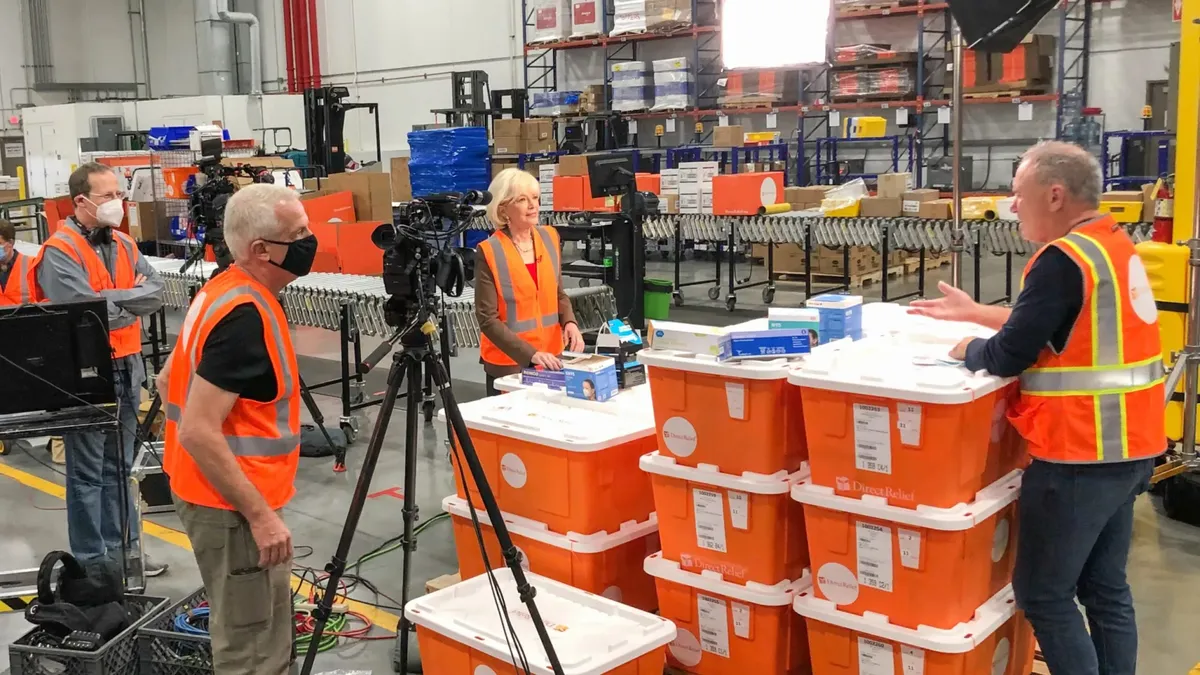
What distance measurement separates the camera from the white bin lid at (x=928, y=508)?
2.58 meters

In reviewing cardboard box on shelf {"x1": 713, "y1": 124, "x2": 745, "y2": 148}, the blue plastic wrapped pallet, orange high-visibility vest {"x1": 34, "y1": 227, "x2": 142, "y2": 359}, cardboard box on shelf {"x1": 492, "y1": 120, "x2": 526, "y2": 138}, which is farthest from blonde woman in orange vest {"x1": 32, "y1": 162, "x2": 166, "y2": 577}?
cardboard box on shelf {"x1": 492, "y1": 120, "x2": 526, "y2": 138}

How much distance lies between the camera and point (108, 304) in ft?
14.6

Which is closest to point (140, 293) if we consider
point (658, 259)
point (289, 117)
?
point (658, 259)

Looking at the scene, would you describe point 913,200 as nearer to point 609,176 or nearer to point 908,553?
point 609,176

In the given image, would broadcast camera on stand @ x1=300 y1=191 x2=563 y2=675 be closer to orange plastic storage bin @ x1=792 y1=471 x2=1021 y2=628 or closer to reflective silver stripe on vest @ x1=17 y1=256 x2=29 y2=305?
orange plastic storage bin @ x1=792 y1=471 x2=1021 y2=628

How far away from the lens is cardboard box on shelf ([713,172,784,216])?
9.21 m

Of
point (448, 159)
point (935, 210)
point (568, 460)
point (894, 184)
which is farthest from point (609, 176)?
point (448, 159)

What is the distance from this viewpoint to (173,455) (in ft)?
8.66

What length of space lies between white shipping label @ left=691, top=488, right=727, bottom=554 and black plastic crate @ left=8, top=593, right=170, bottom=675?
173 centimetres

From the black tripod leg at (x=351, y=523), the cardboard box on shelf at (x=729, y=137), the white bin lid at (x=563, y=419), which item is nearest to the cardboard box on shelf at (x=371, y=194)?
the cardboard box on shelf at (x=729, y=137)

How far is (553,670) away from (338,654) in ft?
4.41

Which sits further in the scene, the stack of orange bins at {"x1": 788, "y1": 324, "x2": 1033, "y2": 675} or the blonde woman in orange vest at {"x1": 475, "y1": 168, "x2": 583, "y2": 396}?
the blonde woman in orange vest at {"x1": 475, "y1": 168, "x2": 583, "y2": 396}

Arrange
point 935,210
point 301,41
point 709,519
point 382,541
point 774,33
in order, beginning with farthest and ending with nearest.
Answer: point 301,41
point 774,33
point 935,210
point 382,541
point 709,519

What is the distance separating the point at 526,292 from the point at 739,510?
159 centimetres
